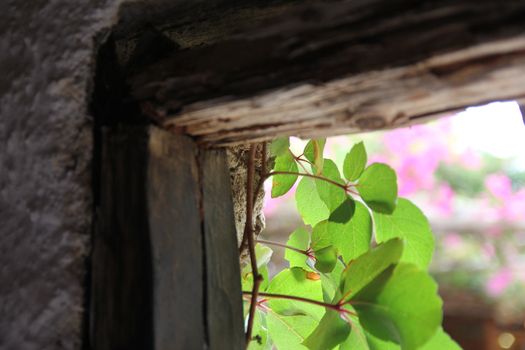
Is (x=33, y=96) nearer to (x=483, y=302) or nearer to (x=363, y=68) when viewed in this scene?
(x=363, y=68)

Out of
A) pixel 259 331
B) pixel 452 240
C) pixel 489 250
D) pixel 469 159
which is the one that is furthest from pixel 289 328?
pixel 469 159

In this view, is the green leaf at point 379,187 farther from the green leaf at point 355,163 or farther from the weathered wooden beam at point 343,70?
the weathered wooden beam at point 343,70

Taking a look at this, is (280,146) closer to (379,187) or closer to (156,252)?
(379,187)

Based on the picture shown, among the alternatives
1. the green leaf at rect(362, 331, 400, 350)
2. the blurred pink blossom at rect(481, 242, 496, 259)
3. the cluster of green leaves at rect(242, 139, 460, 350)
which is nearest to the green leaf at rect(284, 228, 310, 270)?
the cluster of green leaves at rect(242, 139, 460, 350)

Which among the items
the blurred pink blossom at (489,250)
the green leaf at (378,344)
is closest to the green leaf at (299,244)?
the green leaf at (378,344)

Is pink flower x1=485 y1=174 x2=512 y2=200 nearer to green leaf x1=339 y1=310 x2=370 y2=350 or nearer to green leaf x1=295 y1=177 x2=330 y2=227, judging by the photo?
green leaf x1=295 y1=177 x2=330 y2=227

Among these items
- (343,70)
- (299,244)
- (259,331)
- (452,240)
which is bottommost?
(259,331)
